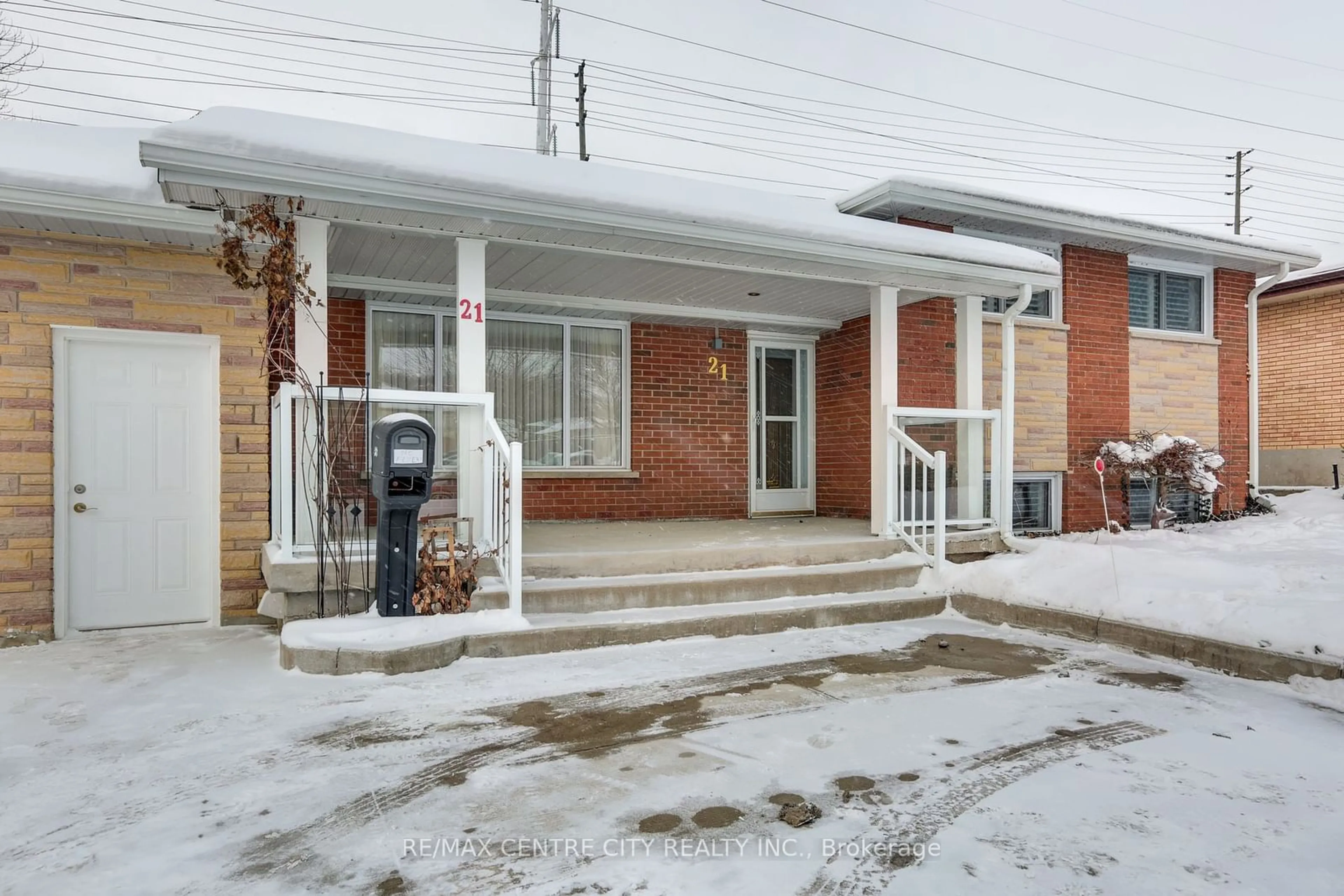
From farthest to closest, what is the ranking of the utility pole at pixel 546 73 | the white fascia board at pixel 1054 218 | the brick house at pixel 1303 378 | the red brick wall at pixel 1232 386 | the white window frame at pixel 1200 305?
1. the utility pole at pixel 546 73
2. the brick house at pixel 1303 378
3. the red brick wall at pixel 1232 386
4. the white window frame at pixel 1200 305
5. the white fascia board at pixel 1054 218

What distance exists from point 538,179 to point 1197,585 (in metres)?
5.39

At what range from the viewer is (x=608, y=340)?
8.64m

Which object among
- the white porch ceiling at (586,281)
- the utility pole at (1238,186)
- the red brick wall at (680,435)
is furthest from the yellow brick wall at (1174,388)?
the utility pole at (1238,186)

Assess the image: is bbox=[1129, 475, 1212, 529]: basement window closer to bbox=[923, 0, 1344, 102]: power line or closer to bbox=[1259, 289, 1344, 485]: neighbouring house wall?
bbox=[1259, 289, 1344, 485]: neighbouring house wall

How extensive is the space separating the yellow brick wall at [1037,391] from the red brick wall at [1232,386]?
3036 millimetres

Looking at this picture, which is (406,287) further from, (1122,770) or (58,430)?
(1122,770)

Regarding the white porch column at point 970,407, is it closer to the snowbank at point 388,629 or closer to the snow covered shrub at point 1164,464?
the snow covered shrub at point 1164,464

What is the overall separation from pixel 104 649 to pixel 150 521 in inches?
38.6

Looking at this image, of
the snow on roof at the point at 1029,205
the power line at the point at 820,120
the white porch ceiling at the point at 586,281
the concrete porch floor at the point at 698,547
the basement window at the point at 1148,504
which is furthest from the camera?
the power line at the point at 820,120

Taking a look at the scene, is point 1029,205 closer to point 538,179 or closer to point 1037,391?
point 1037,391

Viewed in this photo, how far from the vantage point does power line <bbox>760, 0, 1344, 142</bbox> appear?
15.1 meters

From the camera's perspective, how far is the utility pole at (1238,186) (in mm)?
25406

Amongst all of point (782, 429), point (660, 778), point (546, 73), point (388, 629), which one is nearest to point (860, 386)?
point (782, 429)

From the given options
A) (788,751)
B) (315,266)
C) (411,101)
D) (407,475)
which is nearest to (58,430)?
(315,266)
